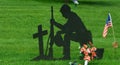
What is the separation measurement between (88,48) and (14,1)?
22768 millimetres

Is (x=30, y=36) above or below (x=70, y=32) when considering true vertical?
below

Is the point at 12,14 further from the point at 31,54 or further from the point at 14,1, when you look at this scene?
the point at 31,54

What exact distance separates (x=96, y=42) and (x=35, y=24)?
5823 millimetres

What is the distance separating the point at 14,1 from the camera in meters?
33.2

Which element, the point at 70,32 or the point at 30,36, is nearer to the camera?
A: the point at 70,32

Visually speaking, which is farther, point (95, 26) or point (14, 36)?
point (95, 26)

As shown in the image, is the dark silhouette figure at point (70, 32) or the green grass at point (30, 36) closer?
the dark silhouette figure at point (70, 32)

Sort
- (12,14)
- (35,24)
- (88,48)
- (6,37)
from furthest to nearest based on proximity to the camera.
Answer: (12,14)
(35,24)
(6,37)
(88,48)

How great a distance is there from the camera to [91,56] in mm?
11109

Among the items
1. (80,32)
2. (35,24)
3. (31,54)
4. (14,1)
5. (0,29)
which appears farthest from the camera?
(14,1)

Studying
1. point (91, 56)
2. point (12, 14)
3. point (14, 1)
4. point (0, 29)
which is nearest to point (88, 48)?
point (91, 56)

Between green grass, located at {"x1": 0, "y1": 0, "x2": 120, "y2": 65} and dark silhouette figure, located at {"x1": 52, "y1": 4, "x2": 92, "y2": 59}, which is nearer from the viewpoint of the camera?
dark silhouette figure, located at {"x1": 52, "y1": 4, "x2": 92, "y2": 59}

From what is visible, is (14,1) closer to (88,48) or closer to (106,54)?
(106,54)

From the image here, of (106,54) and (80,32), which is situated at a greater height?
(80,32)
